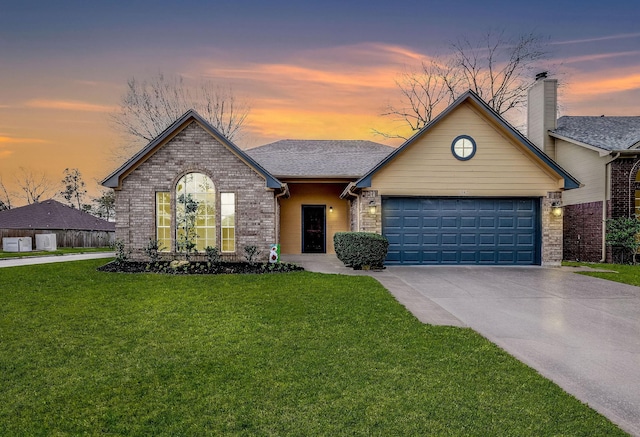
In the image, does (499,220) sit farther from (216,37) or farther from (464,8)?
(216,37)

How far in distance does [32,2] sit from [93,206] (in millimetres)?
45627

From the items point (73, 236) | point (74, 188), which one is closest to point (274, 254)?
point (73, 236)

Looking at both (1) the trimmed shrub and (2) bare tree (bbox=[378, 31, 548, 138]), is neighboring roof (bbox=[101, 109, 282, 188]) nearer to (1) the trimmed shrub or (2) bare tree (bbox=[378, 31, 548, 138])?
(1) the trimmed shrub

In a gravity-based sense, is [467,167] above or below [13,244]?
above

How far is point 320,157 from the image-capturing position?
61.5 feet

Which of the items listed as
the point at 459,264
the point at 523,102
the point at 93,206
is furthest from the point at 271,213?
the point at 93,206

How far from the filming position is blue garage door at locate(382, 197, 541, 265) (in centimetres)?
1328

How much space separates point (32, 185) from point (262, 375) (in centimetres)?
5937

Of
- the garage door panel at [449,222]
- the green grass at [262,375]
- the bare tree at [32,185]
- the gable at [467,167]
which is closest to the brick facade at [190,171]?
the gable at [467,167]

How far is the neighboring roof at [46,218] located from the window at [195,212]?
68.6 feet

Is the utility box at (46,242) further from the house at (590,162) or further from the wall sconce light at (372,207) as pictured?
the house at (590,162)

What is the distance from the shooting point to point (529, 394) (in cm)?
345

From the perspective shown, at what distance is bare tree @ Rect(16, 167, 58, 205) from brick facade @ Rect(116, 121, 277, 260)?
156ft

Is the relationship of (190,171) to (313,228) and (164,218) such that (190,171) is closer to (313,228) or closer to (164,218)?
(164,218)
